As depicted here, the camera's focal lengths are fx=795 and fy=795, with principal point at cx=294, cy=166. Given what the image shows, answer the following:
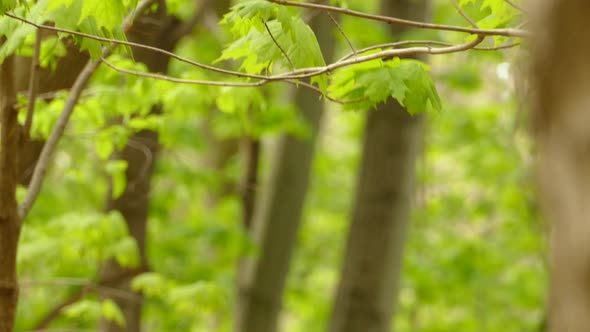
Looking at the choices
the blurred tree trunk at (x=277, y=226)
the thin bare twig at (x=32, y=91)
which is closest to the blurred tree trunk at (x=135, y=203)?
the blurred tree trunk at (x=277, y=226)

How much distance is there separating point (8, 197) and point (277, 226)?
4911 mm

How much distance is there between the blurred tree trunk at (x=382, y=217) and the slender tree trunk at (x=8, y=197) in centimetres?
431

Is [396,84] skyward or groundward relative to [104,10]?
skyward

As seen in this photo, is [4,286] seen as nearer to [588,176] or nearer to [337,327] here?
[588,176]

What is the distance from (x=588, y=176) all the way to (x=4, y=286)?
8.30 feet

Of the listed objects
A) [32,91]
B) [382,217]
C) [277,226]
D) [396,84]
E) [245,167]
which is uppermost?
[245,167]

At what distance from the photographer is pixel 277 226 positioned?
7.70 m

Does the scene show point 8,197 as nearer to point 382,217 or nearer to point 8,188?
point 8,188

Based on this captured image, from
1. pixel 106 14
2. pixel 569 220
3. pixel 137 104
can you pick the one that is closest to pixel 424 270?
pixel 137 104

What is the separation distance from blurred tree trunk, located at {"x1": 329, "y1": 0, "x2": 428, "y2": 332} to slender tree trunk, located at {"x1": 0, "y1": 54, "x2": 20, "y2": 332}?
4.31 metres

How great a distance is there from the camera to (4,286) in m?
2.95

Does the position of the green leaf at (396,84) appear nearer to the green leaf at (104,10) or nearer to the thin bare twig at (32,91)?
the green leaf at (104,10)

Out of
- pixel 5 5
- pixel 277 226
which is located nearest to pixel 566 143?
pixel 5 5

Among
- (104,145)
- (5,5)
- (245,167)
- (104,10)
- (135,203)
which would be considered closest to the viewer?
(104,10)
